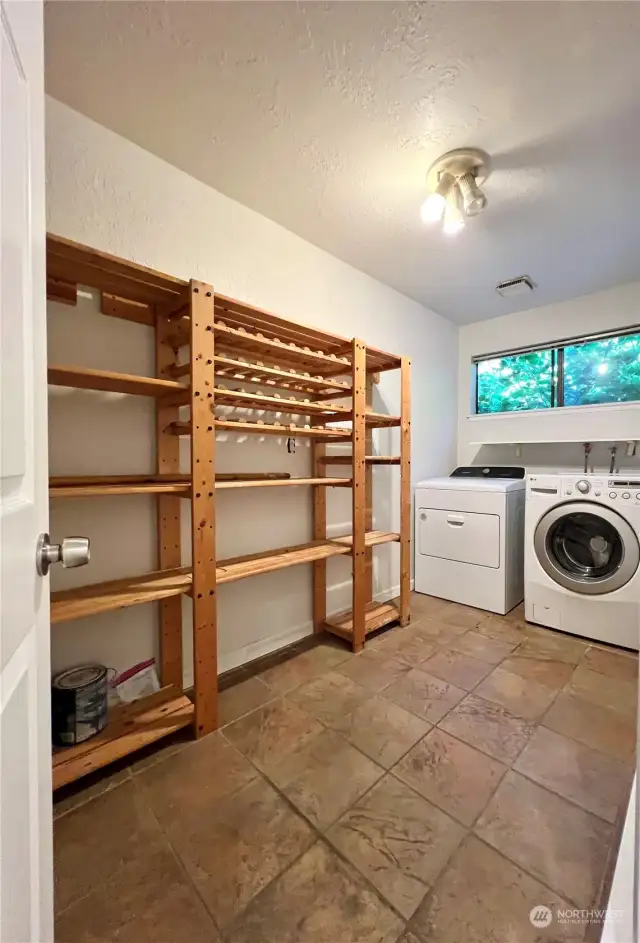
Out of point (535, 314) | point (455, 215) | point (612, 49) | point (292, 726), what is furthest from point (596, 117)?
point (292, 726)

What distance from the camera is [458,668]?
1.79 metres

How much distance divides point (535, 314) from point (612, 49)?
77.9 inches

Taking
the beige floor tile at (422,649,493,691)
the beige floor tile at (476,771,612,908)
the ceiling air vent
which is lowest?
the beige floor tile at (476,771,612,908)

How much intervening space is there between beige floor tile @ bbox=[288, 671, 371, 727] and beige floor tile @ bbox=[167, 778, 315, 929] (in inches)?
15.1

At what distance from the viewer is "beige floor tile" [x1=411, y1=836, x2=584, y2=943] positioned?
30.8 inches

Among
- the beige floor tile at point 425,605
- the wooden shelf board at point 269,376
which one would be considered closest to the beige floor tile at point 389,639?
the beige floor tile at point 425,605

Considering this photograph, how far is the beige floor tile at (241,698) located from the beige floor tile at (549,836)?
2.90 feet

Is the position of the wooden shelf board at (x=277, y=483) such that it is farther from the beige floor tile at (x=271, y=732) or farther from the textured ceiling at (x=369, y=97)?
the textured ceiling at (x=369, y=97)

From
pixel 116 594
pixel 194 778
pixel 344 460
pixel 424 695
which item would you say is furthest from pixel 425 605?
pixel 116 594

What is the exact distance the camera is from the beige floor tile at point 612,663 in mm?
1733

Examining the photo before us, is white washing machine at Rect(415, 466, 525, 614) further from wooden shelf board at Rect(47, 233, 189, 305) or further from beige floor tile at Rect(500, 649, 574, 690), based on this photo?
wooden shelf board at Rect(47, 233, 189, 305)

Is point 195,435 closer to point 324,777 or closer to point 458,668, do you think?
point 324,777

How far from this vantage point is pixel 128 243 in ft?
4.70

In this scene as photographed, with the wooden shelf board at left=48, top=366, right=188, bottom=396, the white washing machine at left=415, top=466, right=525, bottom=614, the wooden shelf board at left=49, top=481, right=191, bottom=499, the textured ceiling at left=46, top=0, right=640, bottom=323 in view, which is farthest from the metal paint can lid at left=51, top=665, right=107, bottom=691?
the white washing machine at left=415, top=466, right=525, bottom=614
